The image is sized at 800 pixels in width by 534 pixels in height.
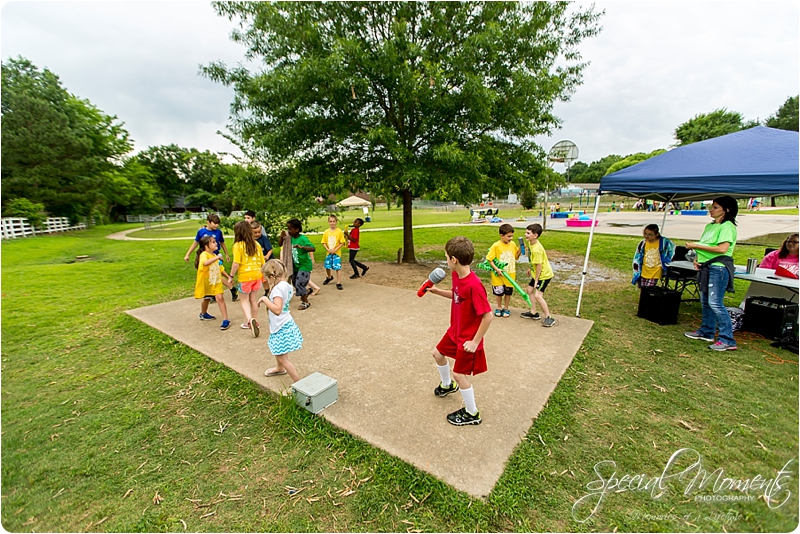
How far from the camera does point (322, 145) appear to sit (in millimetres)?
8125

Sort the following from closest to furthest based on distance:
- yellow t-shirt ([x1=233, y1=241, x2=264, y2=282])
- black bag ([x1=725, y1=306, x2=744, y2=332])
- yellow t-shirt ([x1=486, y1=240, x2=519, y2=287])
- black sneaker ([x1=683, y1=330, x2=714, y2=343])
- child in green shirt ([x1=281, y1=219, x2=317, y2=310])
→ black sneaker ([x1=683, y1=330, x2=714, y2=343]), yellow t-shirt ([x1=233, y1=241, x2=264, y2=282]), black bag ([x1=725, y1=306, x2=744, y2=332]), yellow t-shirt ([x1=486, y1=240, x2=519, y2=287]), child in green shirt ([x1=281, y1=219, x2=317, y2=310])

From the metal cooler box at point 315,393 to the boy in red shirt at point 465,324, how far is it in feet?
3.47

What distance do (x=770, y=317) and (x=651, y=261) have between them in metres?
1.48

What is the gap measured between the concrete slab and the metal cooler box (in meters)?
0.09

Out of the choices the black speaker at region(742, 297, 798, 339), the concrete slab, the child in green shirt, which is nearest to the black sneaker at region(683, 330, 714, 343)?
the black speaker at region(742, 297, 798, 339)

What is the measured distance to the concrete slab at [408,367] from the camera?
235cm

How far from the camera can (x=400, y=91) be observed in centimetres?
671

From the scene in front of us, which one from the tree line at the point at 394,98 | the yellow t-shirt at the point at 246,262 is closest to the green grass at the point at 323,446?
the yellow t-shirt at the point at 246,262

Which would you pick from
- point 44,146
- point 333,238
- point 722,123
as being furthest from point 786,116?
point 44,146

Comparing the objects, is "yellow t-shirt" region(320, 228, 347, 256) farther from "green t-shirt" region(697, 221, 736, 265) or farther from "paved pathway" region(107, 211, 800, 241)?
"paved pathway" region(107, 211, 800, 241)

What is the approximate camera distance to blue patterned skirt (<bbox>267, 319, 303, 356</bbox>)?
2.95 m

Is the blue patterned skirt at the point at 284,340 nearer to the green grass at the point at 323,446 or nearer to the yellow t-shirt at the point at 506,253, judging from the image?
the green grass at the point at 323,446

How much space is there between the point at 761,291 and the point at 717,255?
2140 millimetres

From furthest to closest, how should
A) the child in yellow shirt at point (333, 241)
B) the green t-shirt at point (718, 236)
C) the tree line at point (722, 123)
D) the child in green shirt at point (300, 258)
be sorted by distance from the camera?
the tree line at point (722, 123)
the child in yellow shirt at point (333, 241)
the child in green shirt at point (300, 258)
the green t-shirt at point (718, 236)
